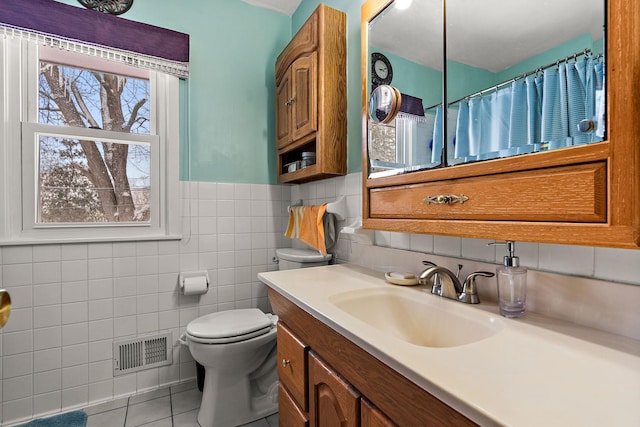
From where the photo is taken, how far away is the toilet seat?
4.89ft

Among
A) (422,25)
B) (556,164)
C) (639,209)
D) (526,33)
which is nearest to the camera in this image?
(639,209)

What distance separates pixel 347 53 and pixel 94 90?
1490 millimetres

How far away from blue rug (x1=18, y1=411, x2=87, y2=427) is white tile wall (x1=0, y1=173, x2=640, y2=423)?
0.18ft

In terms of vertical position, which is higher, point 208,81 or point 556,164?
point 208,81

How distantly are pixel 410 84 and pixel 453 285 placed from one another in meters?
0.73

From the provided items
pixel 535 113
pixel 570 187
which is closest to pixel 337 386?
pixel 570 187

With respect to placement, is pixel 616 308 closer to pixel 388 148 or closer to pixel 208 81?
pixel 388 148

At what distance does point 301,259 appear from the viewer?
5.87 ft

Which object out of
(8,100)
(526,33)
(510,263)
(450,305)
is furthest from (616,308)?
(8,100)

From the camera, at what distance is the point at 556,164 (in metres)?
0.63

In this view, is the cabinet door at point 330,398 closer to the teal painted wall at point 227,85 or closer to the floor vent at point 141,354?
the floor vent at point 141,354

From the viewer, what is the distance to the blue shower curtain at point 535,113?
62cm

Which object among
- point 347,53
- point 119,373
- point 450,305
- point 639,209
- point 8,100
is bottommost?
point 119,373

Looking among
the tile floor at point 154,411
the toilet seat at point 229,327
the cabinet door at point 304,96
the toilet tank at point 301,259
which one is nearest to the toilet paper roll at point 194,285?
the toilet seat at point 229,327
